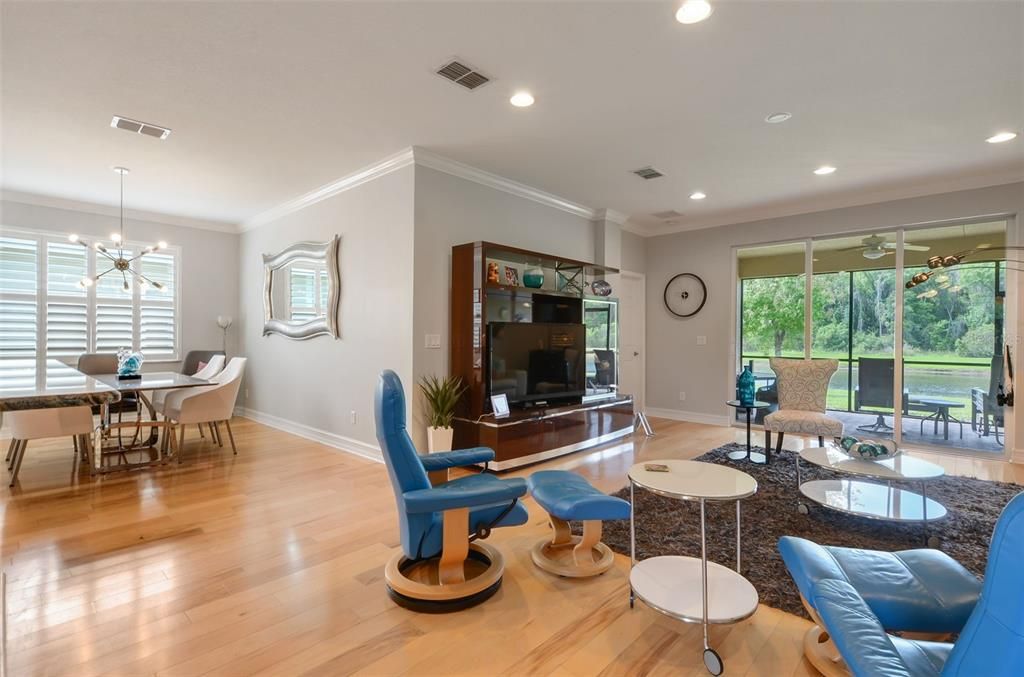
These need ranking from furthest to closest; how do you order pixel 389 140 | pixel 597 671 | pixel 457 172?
pixel 457 172, pixel 389 140, pixel 597 671

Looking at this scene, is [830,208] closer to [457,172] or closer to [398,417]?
[457,172]

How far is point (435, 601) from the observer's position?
2.07 meters

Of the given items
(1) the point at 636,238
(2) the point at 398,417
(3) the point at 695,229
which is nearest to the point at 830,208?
(3) the point at 695,229

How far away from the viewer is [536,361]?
4703 millimetres

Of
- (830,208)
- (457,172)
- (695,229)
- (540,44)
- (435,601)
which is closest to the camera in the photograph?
(435,601)

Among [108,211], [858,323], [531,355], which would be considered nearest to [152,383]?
[108,211]

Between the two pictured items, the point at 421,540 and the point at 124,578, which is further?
the point at 124,578

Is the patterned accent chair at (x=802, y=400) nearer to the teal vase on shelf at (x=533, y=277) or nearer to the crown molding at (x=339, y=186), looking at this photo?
the teal vase on shelf at (x=533, y=277)

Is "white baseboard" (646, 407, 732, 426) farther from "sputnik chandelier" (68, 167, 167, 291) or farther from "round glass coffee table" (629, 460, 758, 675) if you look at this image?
"sputnik chandelier" (68, 167, 167, 291)

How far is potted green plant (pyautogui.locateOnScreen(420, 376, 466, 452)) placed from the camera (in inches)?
159

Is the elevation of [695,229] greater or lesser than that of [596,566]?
greater

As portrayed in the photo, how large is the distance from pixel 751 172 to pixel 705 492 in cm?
372

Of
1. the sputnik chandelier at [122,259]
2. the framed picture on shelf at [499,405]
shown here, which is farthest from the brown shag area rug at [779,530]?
the sputnik chandelier at [122,259]

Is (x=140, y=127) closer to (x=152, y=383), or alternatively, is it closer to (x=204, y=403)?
(x=152, y=383)
